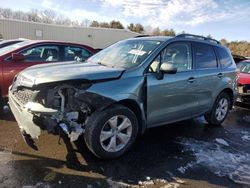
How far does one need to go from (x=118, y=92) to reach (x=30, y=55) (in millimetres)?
3647

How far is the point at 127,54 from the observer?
16.2ft

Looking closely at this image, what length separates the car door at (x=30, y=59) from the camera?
6246mm

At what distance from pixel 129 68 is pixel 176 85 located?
39.1 inches

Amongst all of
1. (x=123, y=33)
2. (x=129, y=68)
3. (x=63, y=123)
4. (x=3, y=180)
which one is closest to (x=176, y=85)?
(x=129, y=68)

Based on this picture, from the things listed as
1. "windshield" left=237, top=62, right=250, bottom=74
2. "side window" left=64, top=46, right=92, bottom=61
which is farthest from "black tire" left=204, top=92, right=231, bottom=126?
"side window" left=64, top=46, right=92, bottom=61

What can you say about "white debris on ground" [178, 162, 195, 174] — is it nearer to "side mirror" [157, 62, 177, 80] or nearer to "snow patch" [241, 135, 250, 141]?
"side mirror" [157, 62, 177, 80]

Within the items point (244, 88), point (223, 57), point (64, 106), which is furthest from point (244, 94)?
point (64, 106)

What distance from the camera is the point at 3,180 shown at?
3.48 metres

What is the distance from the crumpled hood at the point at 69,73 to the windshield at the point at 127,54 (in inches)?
14.0

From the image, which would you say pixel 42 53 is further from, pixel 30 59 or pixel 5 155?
pixel 5 155

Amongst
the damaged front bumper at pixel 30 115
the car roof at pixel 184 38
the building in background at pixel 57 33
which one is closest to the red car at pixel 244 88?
the car roof at pixel 184 38

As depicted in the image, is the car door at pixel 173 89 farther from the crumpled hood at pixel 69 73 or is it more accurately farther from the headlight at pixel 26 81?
the headlight at pixel 26 81

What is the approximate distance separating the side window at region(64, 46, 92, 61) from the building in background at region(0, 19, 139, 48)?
948 inches

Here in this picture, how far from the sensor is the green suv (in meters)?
3.83
